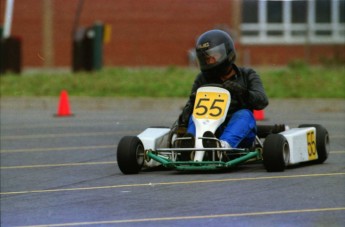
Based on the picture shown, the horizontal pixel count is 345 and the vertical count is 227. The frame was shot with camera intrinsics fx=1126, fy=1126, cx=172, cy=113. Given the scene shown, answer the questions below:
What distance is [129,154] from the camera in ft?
35.1

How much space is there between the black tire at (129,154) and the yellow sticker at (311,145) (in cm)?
168

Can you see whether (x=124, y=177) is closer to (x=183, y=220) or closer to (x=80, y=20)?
(x=183, y=220)

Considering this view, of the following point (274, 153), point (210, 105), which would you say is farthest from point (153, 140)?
point (274, 153)

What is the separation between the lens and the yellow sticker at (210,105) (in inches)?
423

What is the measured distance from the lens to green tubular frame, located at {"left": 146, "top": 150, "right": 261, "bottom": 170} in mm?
Result: 10297

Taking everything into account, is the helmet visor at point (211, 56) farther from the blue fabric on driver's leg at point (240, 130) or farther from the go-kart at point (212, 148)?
the blue fabric on driver's leg at point (240, 130)

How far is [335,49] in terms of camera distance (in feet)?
139

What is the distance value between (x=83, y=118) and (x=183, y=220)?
37.3ft

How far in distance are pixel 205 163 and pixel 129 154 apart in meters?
0.80

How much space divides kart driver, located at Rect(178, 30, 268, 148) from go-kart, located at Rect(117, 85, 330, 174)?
3.8 inches

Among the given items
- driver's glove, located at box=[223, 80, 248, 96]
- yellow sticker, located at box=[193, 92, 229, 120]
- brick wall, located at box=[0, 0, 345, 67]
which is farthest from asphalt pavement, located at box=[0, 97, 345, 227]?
brick wall, located at box=[0, 0, 345, 67]

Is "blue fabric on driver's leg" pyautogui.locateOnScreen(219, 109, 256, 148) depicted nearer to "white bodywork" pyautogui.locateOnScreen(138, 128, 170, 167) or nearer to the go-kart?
the go-kart

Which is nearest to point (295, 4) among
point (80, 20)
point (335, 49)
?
point (335, 49)

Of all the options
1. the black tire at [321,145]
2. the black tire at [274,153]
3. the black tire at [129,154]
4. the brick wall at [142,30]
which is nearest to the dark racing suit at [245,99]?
the black tire at [274,153]
